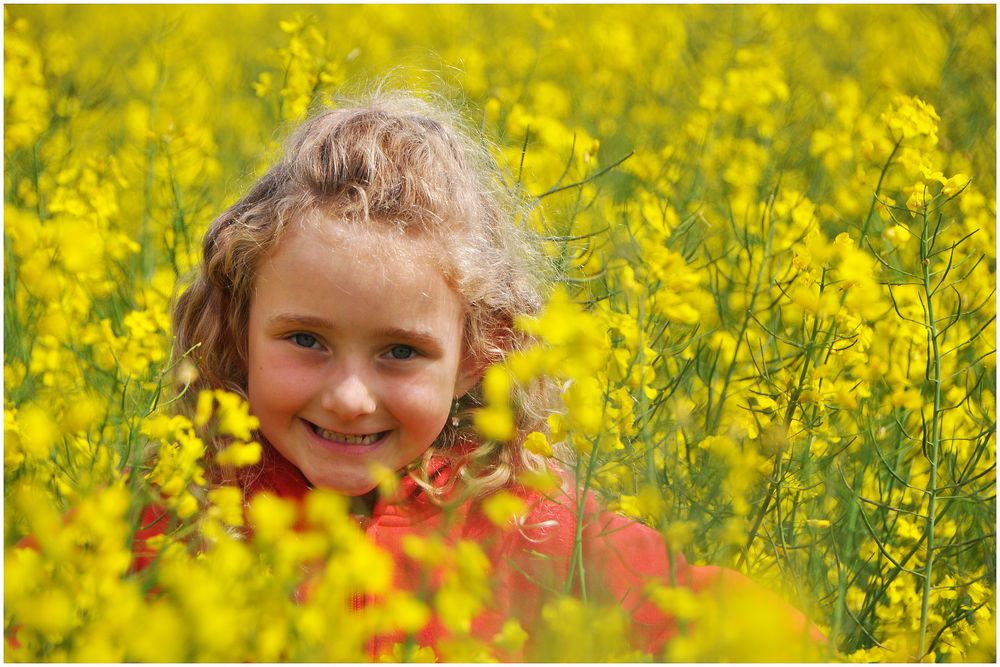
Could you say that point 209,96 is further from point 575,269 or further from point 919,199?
point 919,199

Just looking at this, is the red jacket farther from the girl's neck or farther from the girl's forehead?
the girl's forehead

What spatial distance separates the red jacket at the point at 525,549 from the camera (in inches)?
56.1

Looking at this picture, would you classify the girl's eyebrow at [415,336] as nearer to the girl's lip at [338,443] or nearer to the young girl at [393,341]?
the young girl at [393,341]

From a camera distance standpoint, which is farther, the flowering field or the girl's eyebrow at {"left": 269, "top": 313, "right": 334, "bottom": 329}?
the girl's eyebrow at {"left": 269, "top": 313, "right": 334, "bottom": 329}

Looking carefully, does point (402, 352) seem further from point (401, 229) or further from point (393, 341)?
point (401, 229)

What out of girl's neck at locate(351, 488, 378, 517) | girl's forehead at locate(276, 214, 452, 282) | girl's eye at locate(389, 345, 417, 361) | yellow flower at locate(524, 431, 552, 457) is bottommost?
girl's neck at locate(351, 488, 378, 517)

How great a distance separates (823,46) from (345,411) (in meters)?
4.44

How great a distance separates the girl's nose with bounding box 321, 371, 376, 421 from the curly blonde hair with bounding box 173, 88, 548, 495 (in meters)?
0.16

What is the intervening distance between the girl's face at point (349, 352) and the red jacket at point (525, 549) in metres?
0.11

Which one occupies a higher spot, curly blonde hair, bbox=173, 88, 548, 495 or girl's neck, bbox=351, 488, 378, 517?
curly blonde hair, bbox=173, 88, 548, 495

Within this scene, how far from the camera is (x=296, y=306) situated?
1.43 metres

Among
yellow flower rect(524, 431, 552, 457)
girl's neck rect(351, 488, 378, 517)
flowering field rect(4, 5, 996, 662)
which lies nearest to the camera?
flowering field rect(4, 5, 996, 662)

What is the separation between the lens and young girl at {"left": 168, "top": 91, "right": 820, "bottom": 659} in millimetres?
1426

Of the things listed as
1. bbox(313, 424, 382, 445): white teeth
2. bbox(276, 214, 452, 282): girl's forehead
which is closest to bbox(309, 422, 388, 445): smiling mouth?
bbox(313, 424, 382, 445): white teeth
